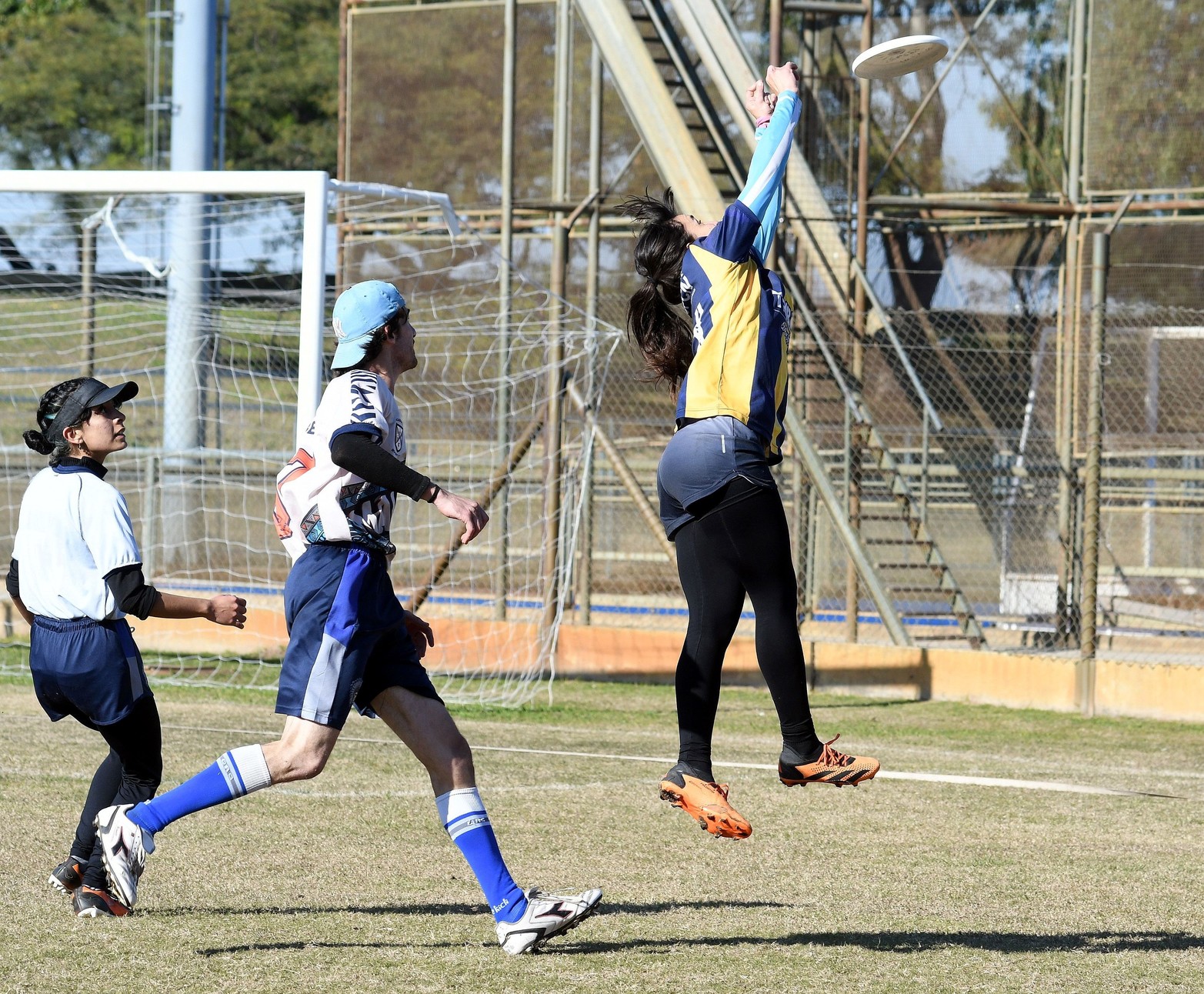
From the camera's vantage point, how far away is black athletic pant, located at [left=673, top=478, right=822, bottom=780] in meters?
5.19

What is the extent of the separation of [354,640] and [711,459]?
1.21m

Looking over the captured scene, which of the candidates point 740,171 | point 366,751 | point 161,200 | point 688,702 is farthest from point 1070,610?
point 161,200

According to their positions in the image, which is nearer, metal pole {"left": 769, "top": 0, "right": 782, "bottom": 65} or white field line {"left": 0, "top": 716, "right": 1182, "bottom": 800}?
white field line {"left": 0, "top": 716, "right": 1182, "bottom": 800}

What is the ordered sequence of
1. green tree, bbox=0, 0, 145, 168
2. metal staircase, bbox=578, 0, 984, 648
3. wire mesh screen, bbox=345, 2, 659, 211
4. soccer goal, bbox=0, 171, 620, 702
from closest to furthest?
soccer goal, bbox=0, 171, 620, 702 → metal staircase, bbox=578, 0, 984, 648 → wire mesh screen, bbox=345, 2, 659, 211 → green tree, bbox=0, 0, 145, 168

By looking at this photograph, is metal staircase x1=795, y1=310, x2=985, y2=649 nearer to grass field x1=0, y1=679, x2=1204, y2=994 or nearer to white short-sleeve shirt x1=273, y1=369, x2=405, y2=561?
grass field x1=0, y1=679, x2=1204, y2=994

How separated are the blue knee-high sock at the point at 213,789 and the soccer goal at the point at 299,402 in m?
4.40

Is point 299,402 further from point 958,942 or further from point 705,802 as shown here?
point 958,942

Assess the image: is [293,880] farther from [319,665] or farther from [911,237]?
[911,237]

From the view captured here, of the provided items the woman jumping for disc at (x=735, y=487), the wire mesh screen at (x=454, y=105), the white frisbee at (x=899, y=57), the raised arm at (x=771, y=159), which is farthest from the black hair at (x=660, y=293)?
the wire mesh screen at (x=454, y=105)

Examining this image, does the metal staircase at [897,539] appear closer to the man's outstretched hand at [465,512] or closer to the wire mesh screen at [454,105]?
the wire mesh screen at [454,105]

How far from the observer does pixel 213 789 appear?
512cm

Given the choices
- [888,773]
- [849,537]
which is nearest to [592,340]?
[849,537]

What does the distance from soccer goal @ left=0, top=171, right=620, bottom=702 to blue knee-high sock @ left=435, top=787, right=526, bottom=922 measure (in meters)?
4.51

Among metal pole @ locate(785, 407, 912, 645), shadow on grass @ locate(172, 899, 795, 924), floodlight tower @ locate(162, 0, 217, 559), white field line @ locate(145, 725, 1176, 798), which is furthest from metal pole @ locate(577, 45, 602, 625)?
shadow on grass @ locate(172, 899, 795, 924)
